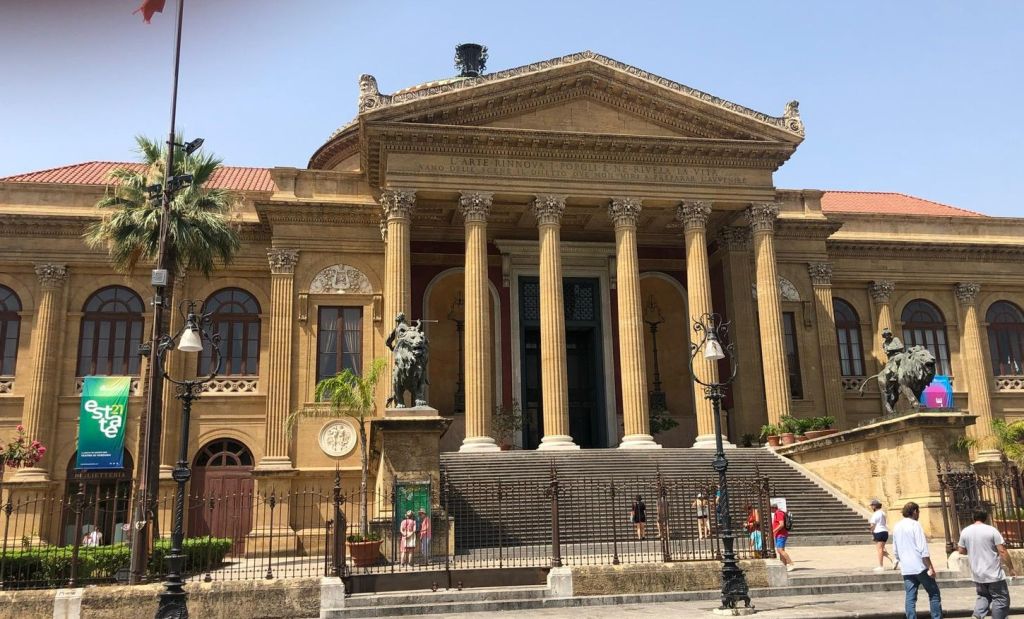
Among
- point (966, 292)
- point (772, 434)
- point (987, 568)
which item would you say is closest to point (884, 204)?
point (966, 292)

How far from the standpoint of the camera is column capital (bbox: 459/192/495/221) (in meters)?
29.1

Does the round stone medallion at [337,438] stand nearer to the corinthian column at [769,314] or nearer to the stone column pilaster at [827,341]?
the corinthian column at [769,314]

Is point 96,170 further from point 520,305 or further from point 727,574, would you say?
point 727,574

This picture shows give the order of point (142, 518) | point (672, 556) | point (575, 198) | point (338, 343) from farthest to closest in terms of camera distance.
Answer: point (338, 343) < point (575, 198) < point (142, 518) < point (672, 556)

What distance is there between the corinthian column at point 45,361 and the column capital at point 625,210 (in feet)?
65.6

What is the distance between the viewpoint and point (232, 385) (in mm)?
31953

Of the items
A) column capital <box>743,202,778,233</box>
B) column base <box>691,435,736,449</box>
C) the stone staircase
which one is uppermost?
column capital <box>743,202,778,233</box>

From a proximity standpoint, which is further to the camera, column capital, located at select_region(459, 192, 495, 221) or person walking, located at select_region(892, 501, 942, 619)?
column capital, located at select_region(459, 192, 495, 221)

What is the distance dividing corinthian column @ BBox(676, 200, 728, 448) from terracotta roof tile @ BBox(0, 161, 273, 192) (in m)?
17.3

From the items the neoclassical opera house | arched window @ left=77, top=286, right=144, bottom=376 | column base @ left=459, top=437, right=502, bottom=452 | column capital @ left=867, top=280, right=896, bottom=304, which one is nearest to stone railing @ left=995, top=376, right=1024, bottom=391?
the neoclassical opera house

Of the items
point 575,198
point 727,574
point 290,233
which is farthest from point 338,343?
point 727,574

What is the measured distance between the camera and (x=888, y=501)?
23312mm

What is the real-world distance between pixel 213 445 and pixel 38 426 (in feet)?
A: 19.0

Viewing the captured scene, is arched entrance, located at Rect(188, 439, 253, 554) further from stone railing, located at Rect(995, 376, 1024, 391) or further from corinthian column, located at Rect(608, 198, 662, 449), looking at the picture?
stone railing, located at Rect(995, 376, 1024, 391)
